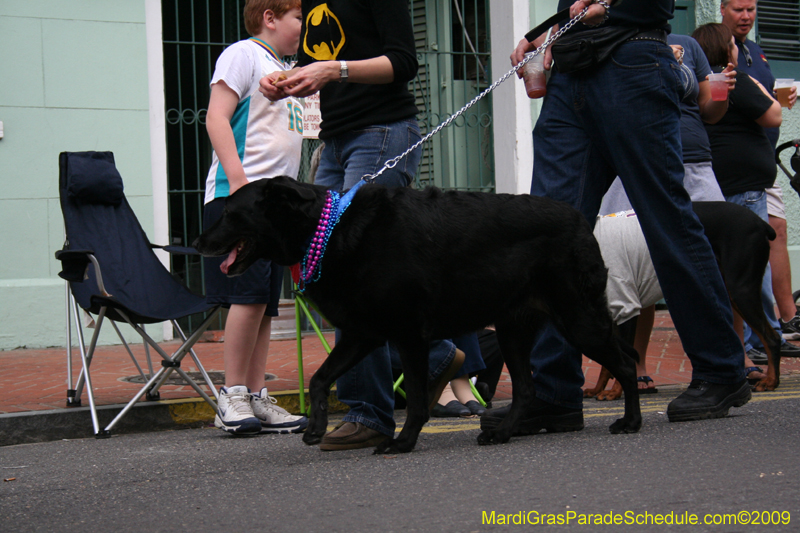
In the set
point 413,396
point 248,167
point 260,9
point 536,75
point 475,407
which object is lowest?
point 475,407

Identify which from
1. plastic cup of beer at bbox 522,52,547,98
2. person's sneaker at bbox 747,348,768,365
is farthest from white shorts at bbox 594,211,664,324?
person's sneaker at bbox 747,348,768,365

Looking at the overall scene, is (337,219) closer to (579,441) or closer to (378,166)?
(378,166)

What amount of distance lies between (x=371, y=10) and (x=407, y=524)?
210 cm

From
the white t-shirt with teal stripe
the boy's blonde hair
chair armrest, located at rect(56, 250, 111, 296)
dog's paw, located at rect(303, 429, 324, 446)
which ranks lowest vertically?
dog's paw, located at rect(303, 429, 324, 446)

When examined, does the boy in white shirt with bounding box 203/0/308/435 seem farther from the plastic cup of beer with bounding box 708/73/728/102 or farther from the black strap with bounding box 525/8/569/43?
the plastic cup of beer with bounding box 708/73/728/102

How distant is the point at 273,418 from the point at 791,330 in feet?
16.4

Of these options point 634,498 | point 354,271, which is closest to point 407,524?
point 634,498

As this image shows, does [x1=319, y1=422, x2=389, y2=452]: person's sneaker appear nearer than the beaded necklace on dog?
No

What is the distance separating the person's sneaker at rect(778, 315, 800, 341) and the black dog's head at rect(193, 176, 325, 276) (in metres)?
5.41

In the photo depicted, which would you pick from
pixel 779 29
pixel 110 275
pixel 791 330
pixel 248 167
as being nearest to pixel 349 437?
pixel 248 167

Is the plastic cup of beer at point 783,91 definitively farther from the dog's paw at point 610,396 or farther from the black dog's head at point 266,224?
Result: the black dog's head at point 266,224

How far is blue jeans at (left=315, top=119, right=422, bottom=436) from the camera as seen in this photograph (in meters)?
3.51

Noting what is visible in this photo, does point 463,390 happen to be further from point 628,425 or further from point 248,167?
point 248,167

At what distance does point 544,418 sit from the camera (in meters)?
3.60
